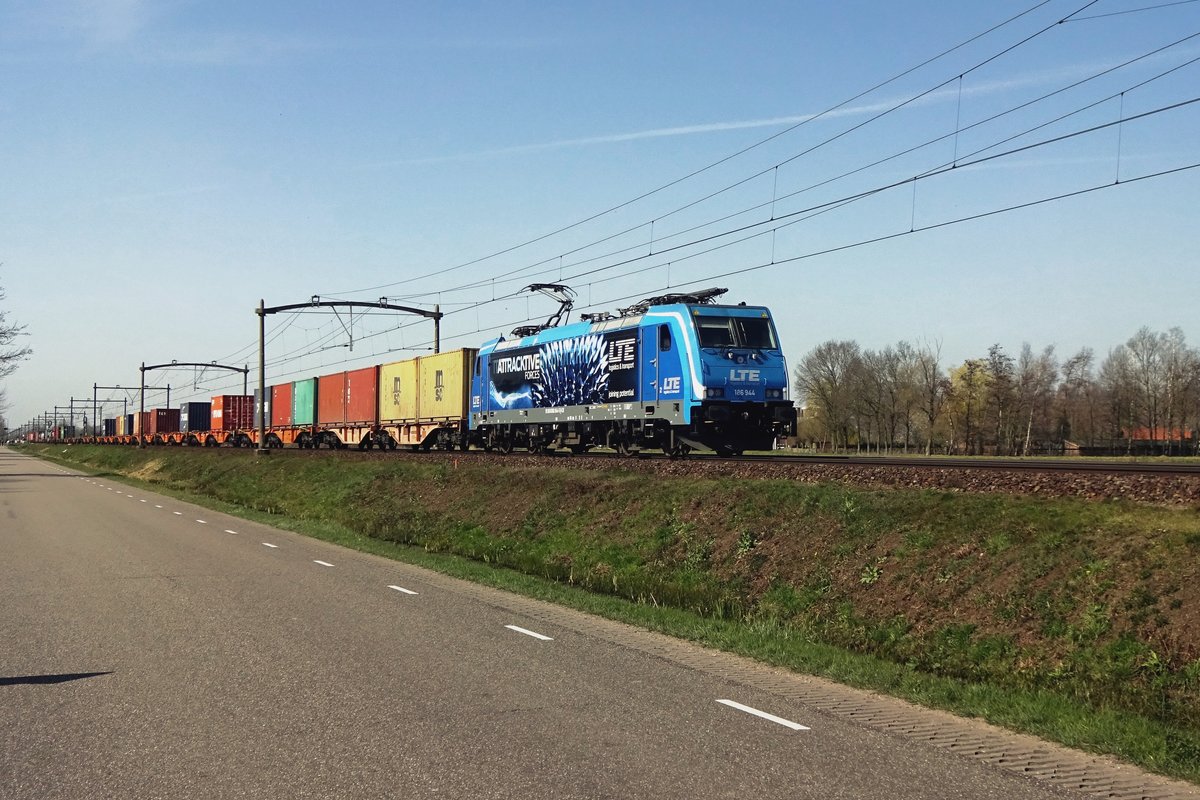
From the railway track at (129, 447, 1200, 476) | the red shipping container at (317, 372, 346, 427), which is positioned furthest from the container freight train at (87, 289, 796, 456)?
the red shipping container at (317, 372, 346, 427)

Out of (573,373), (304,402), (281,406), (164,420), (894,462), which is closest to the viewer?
(894,462)

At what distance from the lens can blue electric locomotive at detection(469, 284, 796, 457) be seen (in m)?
25.7

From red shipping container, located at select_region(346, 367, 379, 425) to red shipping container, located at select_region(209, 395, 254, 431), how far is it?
71.6 ft

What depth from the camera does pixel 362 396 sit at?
52719 millimetres

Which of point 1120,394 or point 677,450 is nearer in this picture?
point 677,450

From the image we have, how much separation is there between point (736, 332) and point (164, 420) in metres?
81.4

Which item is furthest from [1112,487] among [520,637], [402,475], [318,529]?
[402,475]

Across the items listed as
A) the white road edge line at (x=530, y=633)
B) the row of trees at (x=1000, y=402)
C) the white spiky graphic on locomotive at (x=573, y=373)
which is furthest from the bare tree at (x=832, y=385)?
the white road edge line at (x=530, y=633)

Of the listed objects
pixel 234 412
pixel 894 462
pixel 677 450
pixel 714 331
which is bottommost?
pixel 894 462

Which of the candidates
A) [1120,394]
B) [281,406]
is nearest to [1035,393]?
[1120,394]

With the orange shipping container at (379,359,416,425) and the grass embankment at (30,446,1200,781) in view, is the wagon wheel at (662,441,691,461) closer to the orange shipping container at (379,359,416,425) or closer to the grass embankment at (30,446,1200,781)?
the grass embankment at (30,446,1200,781)

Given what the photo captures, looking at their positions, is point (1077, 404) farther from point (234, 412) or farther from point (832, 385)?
point (234, 412)

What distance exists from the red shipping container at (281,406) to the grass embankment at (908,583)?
42764 millimetres

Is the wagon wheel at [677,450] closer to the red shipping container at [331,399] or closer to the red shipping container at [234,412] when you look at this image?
the red shipping container at [331,399]
